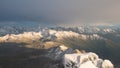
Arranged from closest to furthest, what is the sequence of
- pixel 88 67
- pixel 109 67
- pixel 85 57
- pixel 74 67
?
pixel 88 67 < pixel 74 67 < pixel 85 57 < pixel 109 67

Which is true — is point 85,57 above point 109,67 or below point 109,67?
above

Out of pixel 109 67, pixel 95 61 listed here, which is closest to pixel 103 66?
pixel 95 61

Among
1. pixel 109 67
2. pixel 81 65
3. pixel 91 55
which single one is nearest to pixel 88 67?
pixel 81 65

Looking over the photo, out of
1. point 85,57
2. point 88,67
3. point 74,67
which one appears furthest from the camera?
point 85,57

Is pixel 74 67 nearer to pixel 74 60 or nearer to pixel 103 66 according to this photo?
pixel 74 60

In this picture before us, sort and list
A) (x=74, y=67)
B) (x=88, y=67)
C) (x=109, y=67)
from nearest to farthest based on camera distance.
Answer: (x=88, y=67), (x=74, y=67), (x=109, y=67)

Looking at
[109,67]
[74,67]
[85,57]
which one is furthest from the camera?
[109,67]

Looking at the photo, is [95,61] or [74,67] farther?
[95,61]

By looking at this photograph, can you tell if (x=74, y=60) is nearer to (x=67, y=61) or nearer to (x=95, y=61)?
(x=67, y=61)

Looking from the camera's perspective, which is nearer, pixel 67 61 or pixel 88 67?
pixel 88 67
